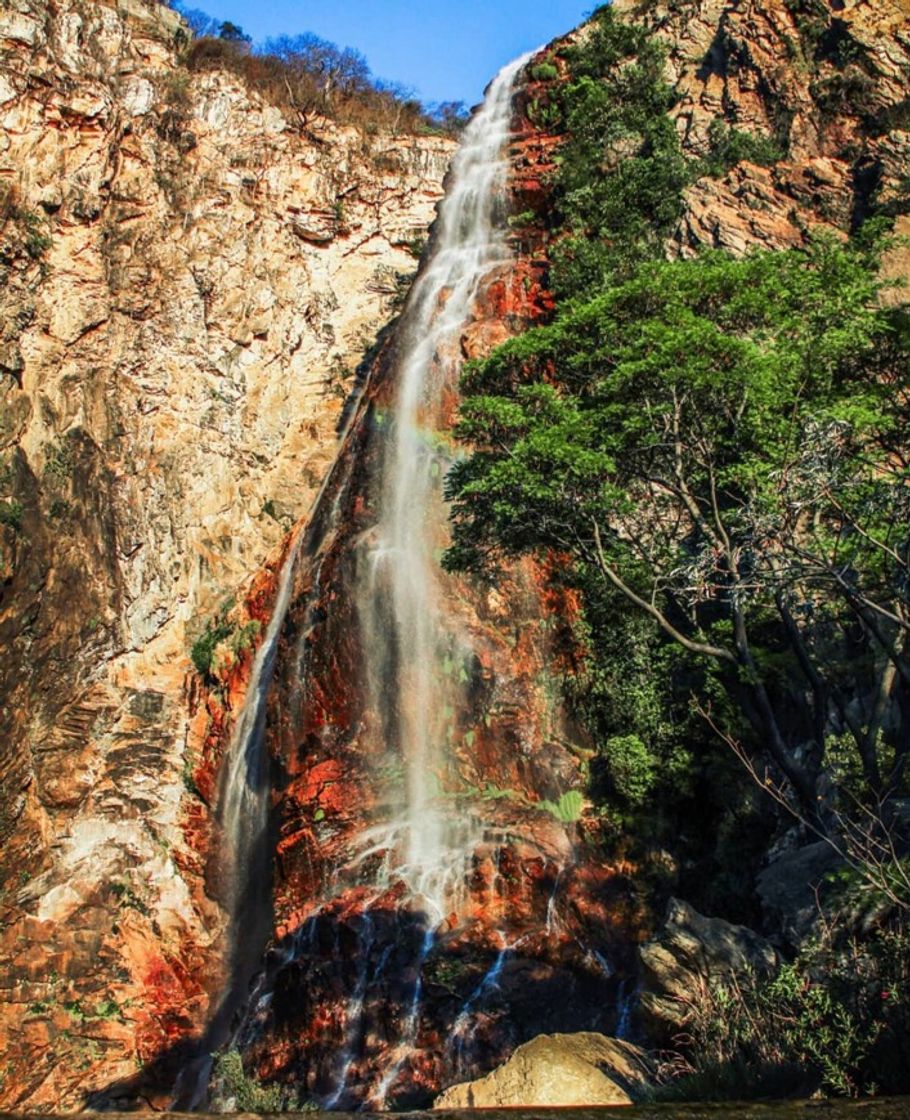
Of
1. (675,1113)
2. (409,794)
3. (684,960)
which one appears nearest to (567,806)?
(409,794)

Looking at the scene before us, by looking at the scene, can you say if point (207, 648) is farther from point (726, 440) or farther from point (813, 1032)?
point (813, 1032)

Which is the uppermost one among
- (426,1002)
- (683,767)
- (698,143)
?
(698,143)

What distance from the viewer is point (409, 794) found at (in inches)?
643

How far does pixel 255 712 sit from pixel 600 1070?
1394cm

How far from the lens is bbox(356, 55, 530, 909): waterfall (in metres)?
15.8

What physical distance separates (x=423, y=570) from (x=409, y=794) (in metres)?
4.87

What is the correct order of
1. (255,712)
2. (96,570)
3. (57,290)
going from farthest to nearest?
(57,290) → (96,570) → (255,712)

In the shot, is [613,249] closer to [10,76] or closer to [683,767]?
[683,767]

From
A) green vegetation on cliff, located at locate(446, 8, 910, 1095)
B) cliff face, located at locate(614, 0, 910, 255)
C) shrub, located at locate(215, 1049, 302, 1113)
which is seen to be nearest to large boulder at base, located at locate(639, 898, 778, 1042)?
green vegetation on cliff, located at locate(446, 8, 910, 1095)

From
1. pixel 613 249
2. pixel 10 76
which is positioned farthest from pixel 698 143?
pixel 10 76

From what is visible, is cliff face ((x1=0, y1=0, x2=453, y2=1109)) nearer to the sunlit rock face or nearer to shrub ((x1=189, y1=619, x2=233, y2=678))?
shrub ((x1=189, y1=619, x2=233, y2=678))

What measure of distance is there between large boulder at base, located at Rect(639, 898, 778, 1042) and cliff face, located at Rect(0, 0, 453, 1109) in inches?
454

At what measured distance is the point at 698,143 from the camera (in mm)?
25172

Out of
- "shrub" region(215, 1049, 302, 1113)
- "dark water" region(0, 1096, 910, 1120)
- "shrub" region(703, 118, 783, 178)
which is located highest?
"shrub" region(703, 118, 783, 178)
